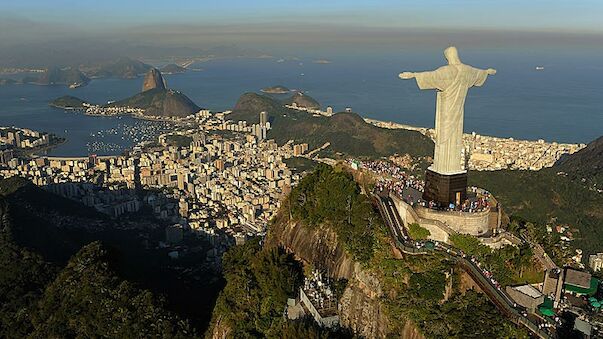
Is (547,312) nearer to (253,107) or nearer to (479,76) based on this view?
(479,76)

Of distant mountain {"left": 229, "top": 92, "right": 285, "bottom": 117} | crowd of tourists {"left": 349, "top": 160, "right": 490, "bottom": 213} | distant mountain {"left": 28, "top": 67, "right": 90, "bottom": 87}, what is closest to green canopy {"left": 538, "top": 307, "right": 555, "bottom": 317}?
crowd of tourists {"left": 349, "top": 160, "right": 490, "bottom": 213}

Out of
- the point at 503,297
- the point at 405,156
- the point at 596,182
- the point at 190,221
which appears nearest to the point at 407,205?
the point at 503,297

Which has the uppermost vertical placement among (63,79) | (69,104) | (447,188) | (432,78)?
(432,78)

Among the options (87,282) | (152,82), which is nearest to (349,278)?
(87,282)

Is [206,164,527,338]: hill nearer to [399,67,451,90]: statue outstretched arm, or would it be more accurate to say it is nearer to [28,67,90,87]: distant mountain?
[399,67,451,90]: statue outstretched arm

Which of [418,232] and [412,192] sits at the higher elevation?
[412,192]

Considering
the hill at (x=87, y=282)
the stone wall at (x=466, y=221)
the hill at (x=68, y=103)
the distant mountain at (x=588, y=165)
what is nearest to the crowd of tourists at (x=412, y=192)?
the stone wall at (x=466, y=221)
